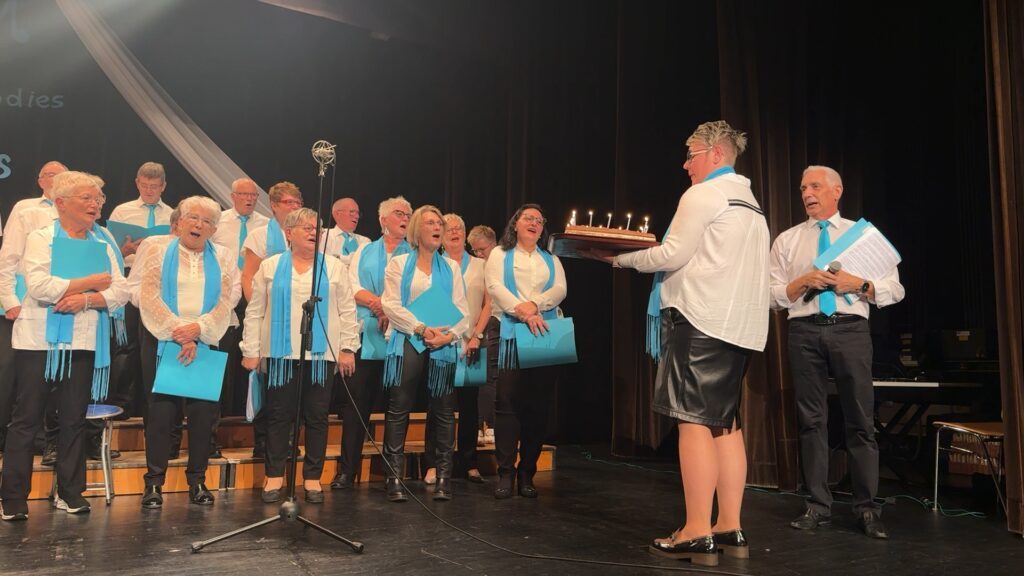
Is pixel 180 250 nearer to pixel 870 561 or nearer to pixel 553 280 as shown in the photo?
pixel 553 280

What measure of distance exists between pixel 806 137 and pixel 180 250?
415cm

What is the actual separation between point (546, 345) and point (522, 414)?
0.44 meters

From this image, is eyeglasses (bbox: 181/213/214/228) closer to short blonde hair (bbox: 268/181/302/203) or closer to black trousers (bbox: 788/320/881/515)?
short blonde hair (bbox: 268/181/302/203)

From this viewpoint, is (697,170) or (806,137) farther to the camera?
(806,137)

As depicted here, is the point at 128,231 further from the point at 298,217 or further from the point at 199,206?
the point at 298,217

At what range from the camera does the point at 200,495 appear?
4.01m

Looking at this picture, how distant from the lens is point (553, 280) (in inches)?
177

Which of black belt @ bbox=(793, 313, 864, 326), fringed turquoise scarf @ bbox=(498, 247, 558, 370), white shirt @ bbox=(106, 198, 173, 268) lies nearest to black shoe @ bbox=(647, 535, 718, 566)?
black belt @ bbox=(793, 313, 864, 326)

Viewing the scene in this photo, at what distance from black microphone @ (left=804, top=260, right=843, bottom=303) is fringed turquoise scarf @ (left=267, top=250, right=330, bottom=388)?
242 centimetres

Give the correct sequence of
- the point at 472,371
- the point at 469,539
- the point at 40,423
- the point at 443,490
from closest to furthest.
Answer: the point at 469,539 → the point at 40,423 → the point at 443,490 → the point at 472,371

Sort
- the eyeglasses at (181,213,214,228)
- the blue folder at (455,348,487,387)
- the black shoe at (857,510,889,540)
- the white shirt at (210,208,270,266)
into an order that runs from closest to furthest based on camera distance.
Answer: the black shoe at (857,510,889,540) < the eyeglasses at (181,213,214,228) < the blue folder at (455,348,487,387) < the white shirt at (210,208,270,266)

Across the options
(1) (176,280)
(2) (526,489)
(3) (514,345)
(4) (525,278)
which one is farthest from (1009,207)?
(1) (176,280)

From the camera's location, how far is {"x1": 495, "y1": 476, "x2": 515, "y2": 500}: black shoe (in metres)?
4.34

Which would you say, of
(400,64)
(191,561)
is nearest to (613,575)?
(191,561)
